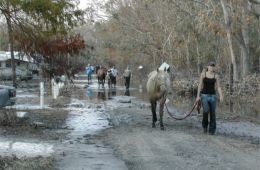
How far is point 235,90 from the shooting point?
30484mm

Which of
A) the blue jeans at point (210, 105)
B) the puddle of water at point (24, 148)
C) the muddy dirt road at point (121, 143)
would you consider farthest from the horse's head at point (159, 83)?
the puddle of water at point (24, 148)

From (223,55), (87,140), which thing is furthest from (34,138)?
(223,55)

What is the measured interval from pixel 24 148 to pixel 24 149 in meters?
0.18

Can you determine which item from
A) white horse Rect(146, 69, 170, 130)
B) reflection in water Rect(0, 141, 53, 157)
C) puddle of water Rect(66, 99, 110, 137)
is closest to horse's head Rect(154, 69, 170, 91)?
white horse Rect(146, 69, 170, 130)

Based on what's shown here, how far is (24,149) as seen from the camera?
1323 centimetres

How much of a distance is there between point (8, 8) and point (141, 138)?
4.86 m

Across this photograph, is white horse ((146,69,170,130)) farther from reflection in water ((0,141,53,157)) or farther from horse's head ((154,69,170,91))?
reflection in water ((0,141,53,157))

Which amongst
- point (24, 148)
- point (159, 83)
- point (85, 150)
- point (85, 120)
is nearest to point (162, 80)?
point (159, 83)

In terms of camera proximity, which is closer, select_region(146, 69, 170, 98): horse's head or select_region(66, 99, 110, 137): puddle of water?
select_region(66, 99, 110, 137): puddle of water

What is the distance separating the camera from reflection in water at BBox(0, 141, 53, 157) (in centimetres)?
1245

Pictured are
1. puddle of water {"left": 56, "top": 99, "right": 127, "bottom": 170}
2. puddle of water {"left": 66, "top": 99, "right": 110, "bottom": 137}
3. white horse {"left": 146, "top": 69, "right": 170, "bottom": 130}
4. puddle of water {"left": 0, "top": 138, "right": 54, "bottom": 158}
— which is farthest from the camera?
white horse {"left": 146, "top": 69, "right": 170, "bottom": 130}

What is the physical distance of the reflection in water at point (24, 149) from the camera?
12454mm

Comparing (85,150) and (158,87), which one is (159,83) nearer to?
(158,87)

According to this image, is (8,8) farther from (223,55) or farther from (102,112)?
(223,55)
